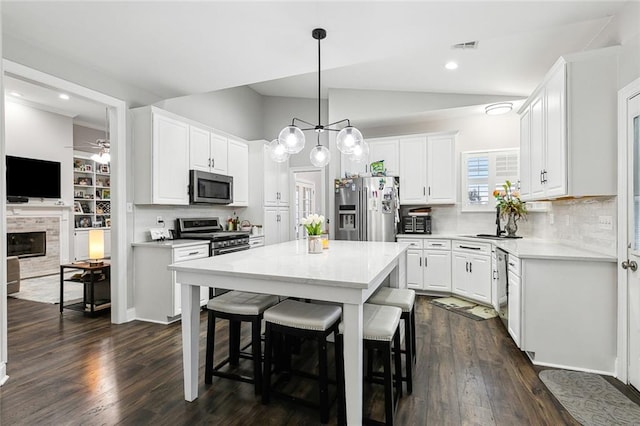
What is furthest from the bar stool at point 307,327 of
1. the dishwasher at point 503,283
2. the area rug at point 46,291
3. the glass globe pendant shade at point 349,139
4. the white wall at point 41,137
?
the white wall at point 41,137

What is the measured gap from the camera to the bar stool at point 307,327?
187 cm

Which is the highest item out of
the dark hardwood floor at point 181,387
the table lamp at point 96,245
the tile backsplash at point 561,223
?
the tile backsplash at point 561,223

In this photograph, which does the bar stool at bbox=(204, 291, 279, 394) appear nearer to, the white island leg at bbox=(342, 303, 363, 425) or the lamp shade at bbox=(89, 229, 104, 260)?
the white island leg at bbox=(342, 303, 363, 425)

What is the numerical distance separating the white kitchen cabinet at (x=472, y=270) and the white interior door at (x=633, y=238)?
1.77m

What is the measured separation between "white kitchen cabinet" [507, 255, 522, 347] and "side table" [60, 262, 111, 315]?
4348 mm

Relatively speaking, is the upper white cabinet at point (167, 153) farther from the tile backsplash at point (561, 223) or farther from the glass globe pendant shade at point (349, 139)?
the tile backsplash at point (561, 223)

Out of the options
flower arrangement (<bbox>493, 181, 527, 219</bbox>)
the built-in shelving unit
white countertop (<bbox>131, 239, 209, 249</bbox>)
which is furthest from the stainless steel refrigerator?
the built-in shelving unit

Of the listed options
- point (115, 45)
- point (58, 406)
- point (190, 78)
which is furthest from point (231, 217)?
point (58, 406)

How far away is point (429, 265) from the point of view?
15.3 feet

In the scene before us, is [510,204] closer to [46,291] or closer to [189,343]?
[189,343]

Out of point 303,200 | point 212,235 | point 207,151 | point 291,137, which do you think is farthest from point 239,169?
point 291,137

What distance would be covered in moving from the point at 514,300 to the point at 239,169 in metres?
4.10

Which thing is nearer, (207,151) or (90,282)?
(90,282)

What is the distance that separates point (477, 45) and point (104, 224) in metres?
8.26
